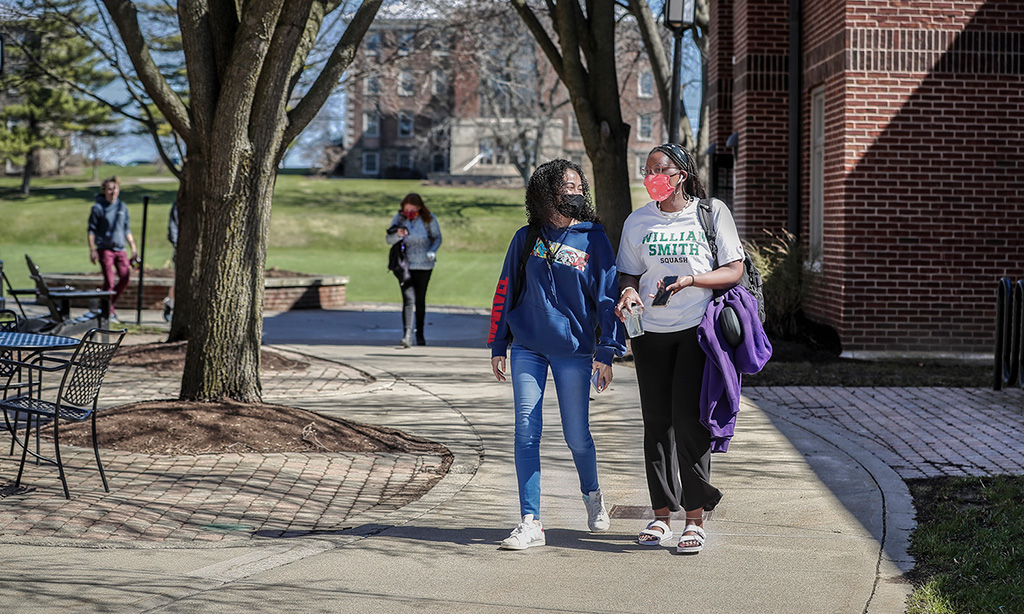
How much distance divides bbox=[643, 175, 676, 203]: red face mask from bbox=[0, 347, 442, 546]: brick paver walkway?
7.60 feet

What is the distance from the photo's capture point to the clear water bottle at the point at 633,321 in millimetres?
5188

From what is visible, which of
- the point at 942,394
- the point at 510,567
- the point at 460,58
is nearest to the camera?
the point at 510,567

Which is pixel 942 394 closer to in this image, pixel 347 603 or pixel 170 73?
pixel 347 603

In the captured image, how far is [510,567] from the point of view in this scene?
523 cm

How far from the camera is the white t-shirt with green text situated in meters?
5.29

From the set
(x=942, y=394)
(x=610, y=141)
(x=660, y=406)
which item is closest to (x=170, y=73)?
(x=610, y=141)

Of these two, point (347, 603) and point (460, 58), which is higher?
point (460, 58)

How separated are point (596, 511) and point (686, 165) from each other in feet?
5.72

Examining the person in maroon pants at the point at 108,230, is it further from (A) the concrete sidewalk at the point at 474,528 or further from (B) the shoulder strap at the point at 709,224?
(B) the shoulder strap at the point at 709,224

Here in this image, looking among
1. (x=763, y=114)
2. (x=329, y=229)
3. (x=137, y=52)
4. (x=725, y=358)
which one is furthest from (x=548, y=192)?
(x=329, y=229)

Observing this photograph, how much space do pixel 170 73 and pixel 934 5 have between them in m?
38.4

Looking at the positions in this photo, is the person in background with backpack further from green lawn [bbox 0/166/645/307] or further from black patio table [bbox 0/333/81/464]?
green lawn [bbox 0/166/645/307]

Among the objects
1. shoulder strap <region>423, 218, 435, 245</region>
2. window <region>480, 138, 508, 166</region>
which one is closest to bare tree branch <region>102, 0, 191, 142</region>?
shoulder strap <region>423, 218, 435, 245</region>

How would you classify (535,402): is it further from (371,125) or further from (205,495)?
(371,125)
